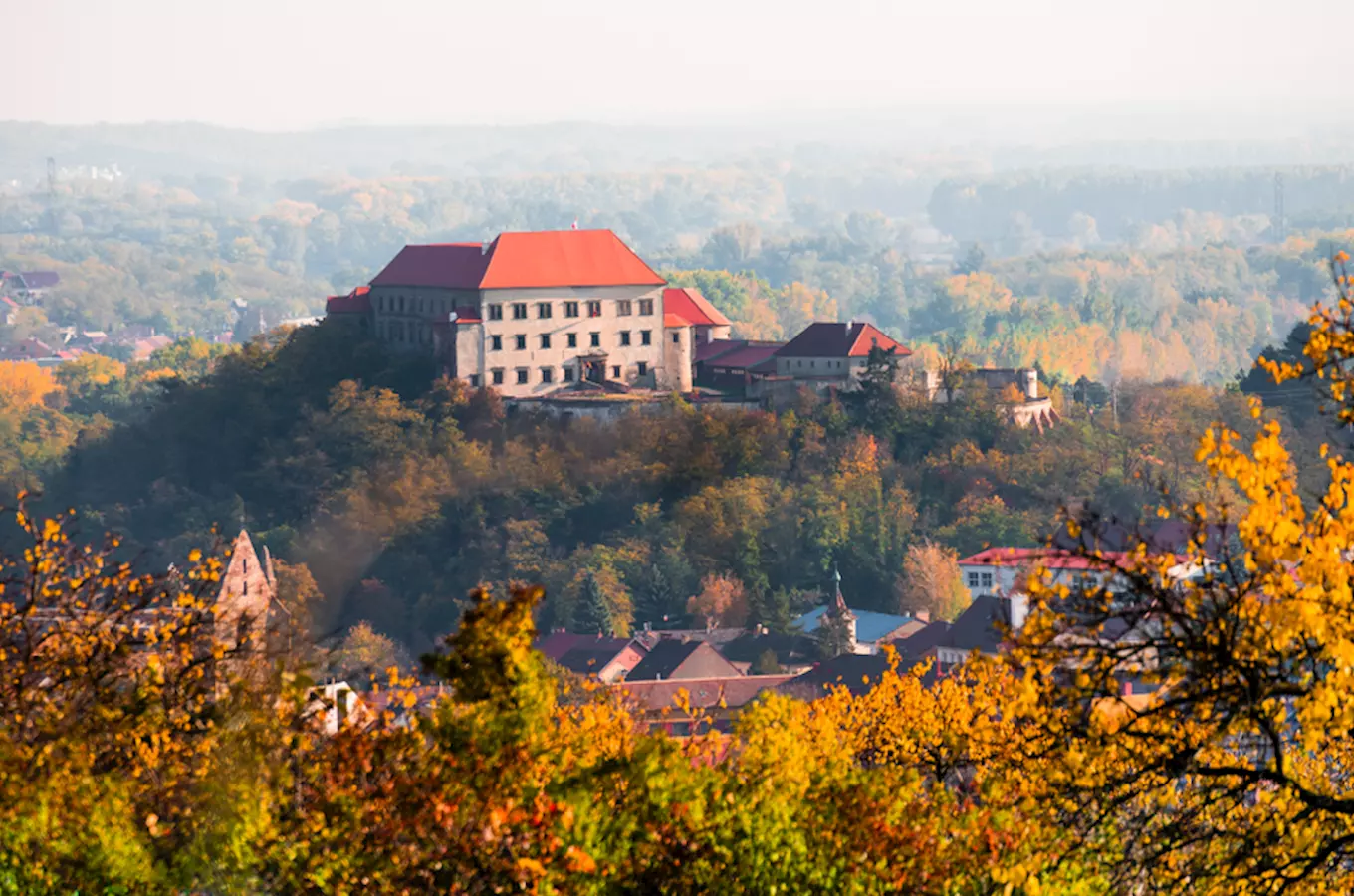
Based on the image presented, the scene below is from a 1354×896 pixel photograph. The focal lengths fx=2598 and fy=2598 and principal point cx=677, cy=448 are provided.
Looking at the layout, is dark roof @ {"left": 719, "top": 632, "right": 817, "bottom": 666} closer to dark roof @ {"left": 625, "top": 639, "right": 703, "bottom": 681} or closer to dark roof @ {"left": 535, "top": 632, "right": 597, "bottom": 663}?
dark roof @ {"left": 625, "top": 639, "right": 703, "bottom": 681}

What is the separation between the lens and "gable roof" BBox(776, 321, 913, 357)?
88.3 metres

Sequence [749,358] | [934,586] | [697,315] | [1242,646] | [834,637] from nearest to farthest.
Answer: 1. [1242,646]
2. [834,637]
3. [934,586]
4. [749,358]
5. [697,315]

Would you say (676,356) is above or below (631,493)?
above

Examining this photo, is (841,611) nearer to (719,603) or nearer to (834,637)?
(834,637)

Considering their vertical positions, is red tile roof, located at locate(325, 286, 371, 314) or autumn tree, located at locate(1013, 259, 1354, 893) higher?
autumn tree, located at locate(1013, 259, 1354, 893)

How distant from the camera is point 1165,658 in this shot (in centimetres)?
1612

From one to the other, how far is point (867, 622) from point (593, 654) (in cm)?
1064

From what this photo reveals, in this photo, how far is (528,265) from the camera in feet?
284

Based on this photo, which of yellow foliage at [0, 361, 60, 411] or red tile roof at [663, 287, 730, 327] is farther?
yellow foliage at [0, 361, 60, 411]

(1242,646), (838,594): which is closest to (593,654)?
(838,594)

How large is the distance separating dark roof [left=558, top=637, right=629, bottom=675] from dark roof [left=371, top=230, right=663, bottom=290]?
12.4 metres

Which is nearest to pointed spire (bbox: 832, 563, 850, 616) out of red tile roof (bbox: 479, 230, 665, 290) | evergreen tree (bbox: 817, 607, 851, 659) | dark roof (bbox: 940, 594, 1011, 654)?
evergreen tree (bbox: 817, 607, 851, 659)

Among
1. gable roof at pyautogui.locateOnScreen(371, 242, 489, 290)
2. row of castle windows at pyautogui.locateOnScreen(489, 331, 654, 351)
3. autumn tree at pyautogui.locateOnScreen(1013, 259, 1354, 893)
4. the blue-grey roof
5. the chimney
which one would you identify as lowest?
the blue-grey roof

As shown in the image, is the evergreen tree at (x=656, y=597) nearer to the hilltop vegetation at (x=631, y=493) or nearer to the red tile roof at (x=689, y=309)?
the hilltop vegetation at (x=631, y=493)
